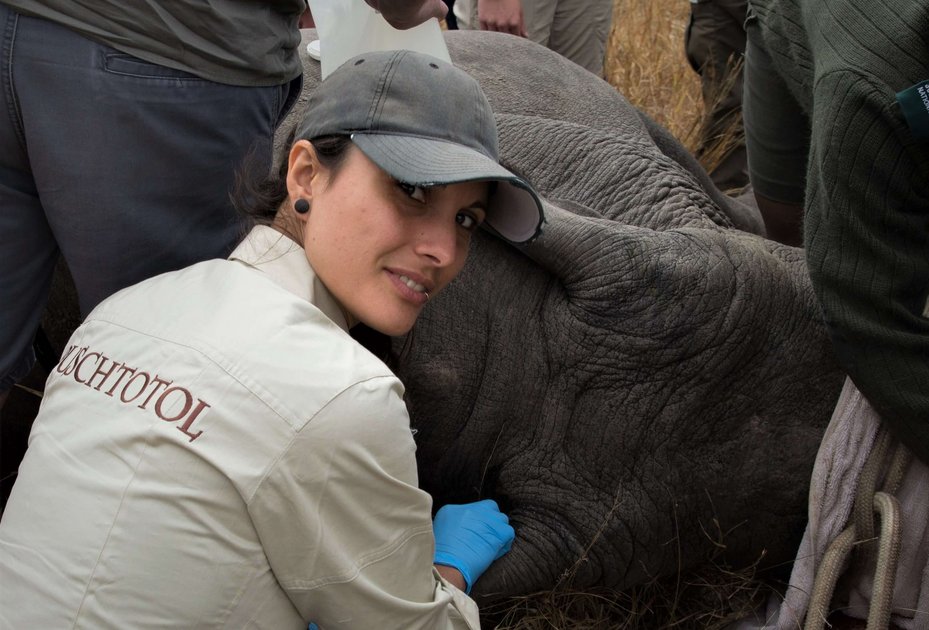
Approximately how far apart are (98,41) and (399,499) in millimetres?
920

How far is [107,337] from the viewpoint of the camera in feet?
5.46

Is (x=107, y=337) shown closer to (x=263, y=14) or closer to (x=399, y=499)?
(x=399, y=499)

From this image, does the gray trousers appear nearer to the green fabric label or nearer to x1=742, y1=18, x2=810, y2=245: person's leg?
the green fabric label

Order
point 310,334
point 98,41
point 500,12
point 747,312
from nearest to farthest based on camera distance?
point 310,334 → point 98,41 → point 747,312 → point 500,12

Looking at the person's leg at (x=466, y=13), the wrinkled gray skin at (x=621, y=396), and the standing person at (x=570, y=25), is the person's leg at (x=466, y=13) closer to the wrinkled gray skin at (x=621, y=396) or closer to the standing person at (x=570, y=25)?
the standing person at (x=570, y=25)

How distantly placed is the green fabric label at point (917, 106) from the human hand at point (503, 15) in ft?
7.85

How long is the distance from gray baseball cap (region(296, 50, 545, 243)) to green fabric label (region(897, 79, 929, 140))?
2.01 ft

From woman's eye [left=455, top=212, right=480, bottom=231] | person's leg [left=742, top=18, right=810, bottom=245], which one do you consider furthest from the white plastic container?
person's leg [left=742, top=18, right=810, bottom=245]

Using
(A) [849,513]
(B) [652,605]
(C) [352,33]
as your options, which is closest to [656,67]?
(C) [352,33]

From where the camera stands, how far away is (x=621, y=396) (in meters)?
2.34

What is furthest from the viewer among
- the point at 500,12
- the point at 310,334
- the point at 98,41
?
the point at 500,12

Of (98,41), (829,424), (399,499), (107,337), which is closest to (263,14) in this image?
(98,41)

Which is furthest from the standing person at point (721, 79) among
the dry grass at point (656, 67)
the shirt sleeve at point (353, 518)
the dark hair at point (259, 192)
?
the shirt sleeve at point (353, 518)

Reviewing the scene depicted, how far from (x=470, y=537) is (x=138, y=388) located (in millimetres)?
877
